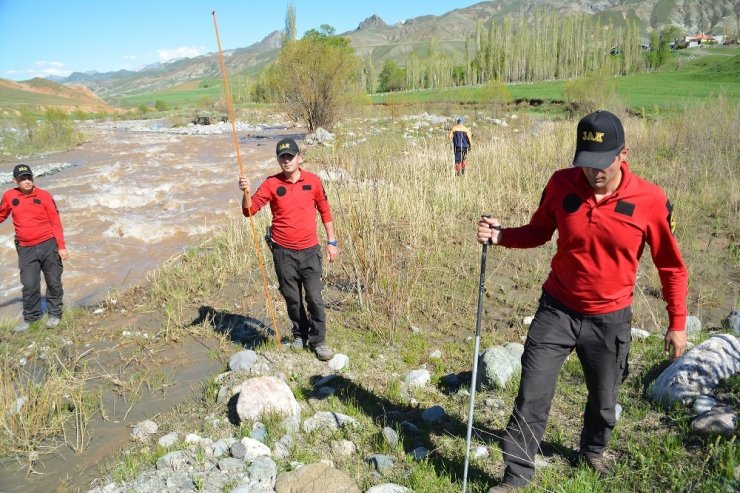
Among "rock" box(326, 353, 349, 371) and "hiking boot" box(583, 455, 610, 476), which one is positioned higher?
"hiking boot" box(583, 455, 610, 476)

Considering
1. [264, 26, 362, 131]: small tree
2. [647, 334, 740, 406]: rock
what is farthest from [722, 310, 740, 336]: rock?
[264, 26, 362, 131]: small tree

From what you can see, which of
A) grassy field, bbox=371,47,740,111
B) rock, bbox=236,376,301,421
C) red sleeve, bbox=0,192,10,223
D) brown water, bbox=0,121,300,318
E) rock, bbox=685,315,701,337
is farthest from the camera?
grassy field, bbox=371,47,740,111

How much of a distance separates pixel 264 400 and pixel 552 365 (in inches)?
81.5

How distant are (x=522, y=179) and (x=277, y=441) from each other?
810cm

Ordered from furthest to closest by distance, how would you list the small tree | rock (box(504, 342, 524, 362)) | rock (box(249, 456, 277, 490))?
the small tree, rock (box(504, 342, 524, 362)), rock (box(249, 456, 277, 490))

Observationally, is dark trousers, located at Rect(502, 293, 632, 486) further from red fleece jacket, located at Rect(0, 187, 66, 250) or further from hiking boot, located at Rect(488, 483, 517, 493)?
red fleece jacket, located at Rect(0, 187, 66, 250)

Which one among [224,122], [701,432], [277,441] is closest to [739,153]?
[701,432]

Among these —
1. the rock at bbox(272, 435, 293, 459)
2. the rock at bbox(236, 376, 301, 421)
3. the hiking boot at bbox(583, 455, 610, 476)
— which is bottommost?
the rock at bbox(272, 435, 293, 459)

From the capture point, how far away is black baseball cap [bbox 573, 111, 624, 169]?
234cm

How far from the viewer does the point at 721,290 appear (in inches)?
227

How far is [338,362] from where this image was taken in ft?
14.7

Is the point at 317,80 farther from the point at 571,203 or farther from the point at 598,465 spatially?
the point at 598,465

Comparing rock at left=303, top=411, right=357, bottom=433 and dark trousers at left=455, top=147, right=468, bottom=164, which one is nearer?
rock at left=303, top=411, right=357, bottom=433

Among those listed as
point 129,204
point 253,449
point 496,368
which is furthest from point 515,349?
point 129,204
